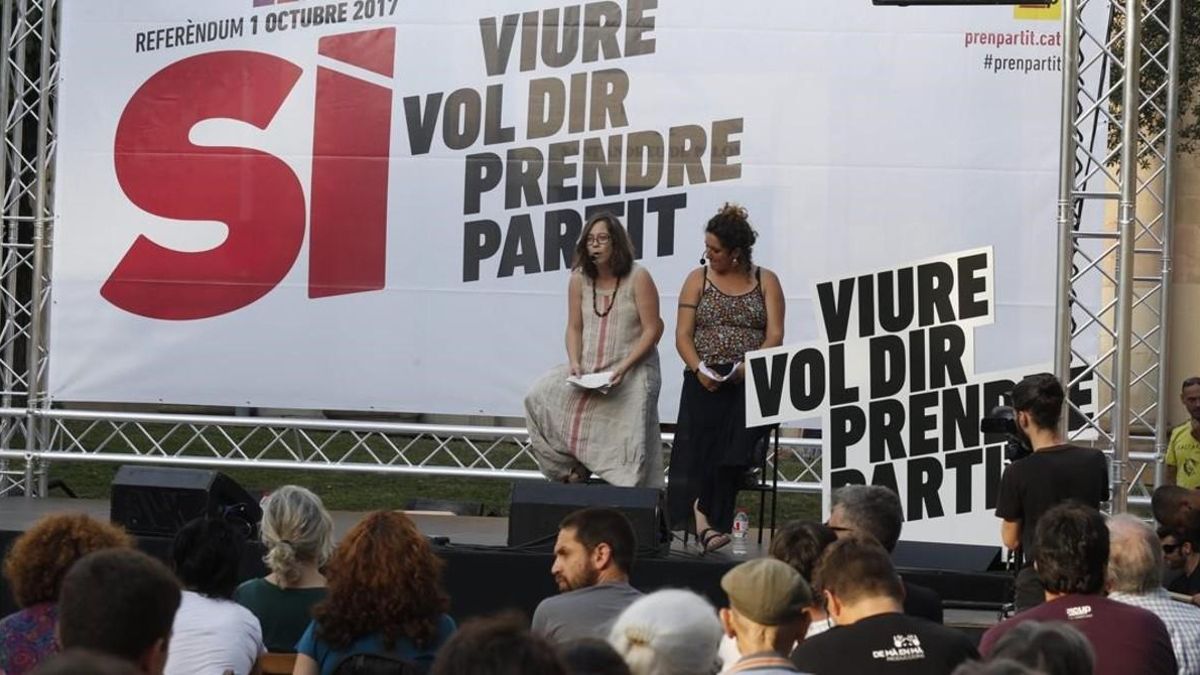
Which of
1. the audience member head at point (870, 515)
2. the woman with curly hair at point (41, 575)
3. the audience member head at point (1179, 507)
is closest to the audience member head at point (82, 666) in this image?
the woman with curly hair at point (41, 575)

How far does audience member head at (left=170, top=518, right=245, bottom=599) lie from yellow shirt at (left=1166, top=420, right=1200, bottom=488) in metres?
6.36

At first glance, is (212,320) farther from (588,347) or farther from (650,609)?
(650,609)

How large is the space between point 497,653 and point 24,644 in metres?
1.86

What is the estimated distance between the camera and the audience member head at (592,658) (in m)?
2.69

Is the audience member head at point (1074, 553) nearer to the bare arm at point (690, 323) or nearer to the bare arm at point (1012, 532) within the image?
the bare arm at point (1012, 532)

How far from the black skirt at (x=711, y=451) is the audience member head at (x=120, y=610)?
4956mm

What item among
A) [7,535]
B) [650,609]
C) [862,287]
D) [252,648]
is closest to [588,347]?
[862,287]

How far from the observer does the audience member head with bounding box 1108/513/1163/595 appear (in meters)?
4.56

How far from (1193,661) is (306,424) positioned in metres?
6.23

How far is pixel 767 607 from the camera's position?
347 centimetres

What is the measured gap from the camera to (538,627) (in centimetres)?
436

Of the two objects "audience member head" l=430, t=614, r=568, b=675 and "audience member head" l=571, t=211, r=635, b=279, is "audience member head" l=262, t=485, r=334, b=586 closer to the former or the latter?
"audience member head" l=430, t=614, r=568, b=675

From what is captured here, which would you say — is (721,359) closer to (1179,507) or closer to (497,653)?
(1179,507)

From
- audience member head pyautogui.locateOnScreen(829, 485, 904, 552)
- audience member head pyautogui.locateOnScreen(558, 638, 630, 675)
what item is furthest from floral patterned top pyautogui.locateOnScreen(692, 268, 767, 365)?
audience member head pyautogui.locateOnScreen(558, 638, 630, 675)
